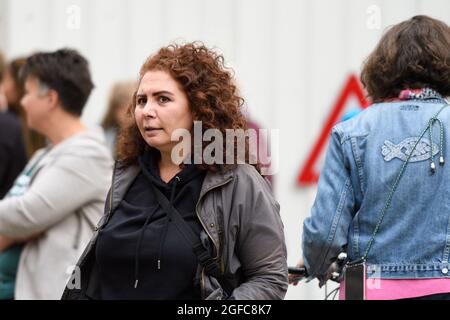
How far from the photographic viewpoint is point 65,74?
4746 mm

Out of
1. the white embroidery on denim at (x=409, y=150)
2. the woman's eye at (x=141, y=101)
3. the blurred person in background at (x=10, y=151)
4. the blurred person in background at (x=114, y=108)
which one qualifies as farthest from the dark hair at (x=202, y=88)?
the blurred person in background at (x=114, y=108)

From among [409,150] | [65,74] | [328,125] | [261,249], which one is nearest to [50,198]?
[65,74]

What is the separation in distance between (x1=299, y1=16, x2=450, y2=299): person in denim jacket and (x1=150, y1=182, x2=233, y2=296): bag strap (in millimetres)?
411

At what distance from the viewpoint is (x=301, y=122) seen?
252 inches

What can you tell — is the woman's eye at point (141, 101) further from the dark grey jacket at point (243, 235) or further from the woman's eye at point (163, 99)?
the dark grey jacket at point (243, 235)

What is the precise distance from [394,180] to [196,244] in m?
0.73

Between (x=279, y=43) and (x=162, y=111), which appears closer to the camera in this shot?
(x=162, y=111)

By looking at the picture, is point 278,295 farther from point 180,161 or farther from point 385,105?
point 385,105

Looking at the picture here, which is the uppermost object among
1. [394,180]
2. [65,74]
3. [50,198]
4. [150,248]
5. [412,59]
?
[412,59]

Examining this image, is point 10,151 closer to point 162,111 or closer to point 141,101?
point 141,101

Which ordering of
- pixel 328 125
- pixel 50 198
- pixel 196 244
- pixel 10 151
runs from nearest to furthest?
1. pixel 196 244
2. pixel 50 198
3. pixel 10 151
4. pixel 328 125

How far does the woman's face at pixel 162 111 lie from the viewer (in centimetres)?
332

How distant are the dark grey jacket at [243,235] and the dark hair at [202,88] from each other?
0.33 ft
